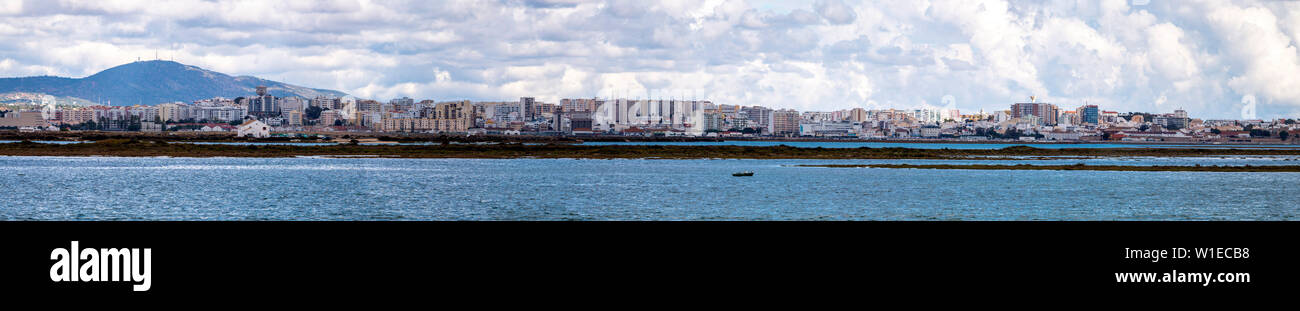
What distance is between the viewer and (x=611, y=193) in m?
42.3

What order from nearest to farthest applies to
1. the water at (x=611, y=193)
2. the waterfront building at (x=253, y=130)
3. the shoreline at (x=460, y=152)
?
the water at (x=611, y=193), the shoreline at (x=460, y=152), the waterfront building at (x=253, y=130)

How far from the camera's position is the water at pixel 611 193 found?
33.2 metres

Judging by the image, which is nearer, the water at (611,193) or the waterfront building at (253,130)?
the water at (611,193)

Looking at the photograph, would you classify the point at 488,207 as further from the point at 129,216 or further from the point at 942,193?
the point at 942,193

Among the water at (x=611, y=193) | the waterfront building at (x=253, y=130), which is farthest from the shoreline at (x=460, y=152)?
the waterfront building at (x=253, y=130)

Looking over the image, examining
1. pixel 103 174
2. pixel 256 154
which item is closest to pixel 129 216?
pixel 103 174

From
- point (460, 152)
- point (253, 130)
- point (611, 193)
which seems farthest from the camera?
point (253, 130)

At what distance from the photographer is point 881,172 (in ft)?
197

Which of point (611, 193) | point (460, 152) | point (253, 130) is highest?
point (253, 130)

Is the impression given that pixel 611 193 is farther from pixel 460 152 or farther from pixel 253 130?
pixel 253 130

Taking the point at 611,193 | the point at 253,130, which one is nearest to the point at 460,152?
the point at 611,193

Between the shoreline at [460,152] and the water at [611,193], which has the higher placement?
the shoreline at [460,152]

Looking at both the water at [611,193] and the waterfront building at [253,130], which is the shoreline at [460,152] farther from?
the waterfront building at [253,130]
